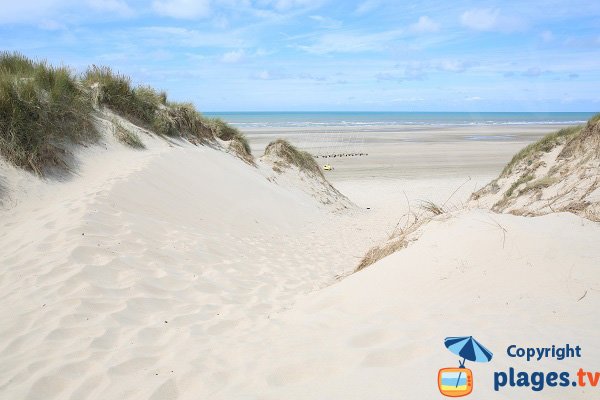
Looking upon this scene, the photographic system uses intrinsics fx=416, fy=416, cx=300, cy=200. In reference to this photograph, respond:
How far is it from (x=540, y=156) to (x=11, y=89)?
11.9 metres

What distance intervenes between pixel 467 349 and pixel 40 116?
28.0 ft

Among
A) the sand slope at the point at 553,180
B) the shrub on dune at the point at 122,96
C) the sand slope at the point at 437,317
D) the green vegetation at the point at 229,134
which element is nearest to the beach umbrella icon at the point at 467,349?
the sand slope at the point at 437,317

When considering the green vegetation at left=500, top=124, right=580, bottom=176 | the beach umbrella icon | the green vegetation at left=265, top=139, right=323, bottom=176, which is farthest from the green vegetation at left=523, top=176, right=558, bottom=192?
the green vegetation at left=265, top=139, right=323, bottom=176

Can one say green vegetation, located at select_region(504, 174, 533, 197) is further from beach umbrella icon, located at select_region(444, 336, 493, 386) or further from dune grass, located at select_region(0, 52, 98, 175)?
dune grass, located at select_region(0, 52, 98, 175)

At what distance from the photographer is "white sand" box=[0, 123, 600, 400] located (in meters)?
2.74

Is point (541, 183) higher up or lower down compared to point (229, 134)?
lower down

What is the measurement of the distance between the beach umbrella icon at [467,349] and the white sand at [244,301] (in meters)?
0.07

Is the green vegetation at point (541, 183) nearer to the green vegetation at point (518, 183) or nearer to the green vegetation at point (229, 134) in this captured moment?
the green vegetation at point (518, 183)

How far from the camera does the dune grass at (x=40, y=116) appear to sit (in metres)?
7.42

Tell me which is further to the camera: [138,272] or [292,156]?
[292,156]

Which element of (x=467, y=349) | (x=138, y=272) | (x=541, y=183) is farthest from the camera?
(x=541, y=183)

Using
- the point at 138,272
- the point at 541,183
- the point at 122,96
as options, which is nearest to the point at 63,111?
the point at 122,96

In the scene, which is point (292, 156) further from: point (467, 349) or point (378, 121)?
point (378, 121)

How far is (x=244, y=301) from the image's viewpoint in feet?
15.1
